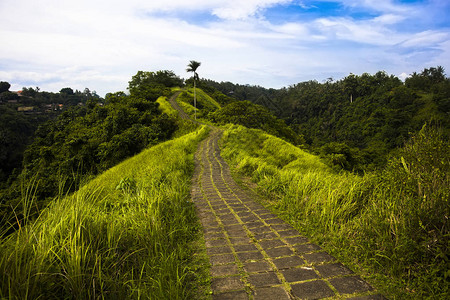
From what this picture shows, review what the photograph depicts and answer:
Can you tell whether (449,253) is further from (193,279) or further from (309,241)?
(193,279)

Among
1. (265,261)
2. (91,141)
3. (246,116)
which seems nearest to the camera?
(265,261)

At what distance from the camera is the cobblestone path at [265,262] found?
199 centimetres

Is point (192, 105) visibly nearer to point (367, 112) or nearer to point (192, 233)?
point (192, 233)

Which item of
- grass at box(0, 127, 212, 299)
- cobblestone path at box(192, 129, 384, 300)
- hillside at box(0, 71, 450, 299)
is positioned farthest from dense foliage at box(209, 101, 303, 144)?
grass at box(0, 127, 212, 299)

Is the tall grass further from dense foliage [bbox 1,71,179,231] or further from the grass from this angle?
dense foliage [bbox 1,71,179,231]

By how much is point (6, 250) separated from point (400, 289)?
3.12 metres

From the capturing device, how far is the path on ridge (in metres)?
1.99

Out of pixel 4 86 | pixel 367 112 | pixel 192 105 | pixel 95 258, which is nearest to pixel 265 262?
pixel 95 258

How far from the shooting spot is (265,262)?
2414mm

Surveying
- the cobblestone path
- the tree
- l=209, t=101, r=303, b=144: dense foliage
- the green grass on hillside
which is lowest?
the cobblestone path

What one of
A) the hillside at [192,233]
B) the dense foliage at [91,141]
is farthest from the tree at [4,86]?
the hillside at [192,233]

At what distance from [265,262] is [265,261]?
0.6 inches

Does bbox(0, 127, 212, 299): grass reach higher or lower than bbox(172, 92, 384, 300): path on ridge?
higher

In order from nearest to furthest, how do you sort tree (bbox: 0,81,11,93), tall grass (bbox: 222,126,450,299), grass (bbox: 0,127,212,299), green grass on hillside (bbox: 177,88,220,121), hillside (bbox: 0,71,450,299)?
grass (bbox: 0,127,212,299), hillside (bbox: 0,71,450,299), tall grass (bbox: 222,126,450,299), green grass on hillside (bbox: 177,88,220,121), tree (bbox: 0,81,11,93)
